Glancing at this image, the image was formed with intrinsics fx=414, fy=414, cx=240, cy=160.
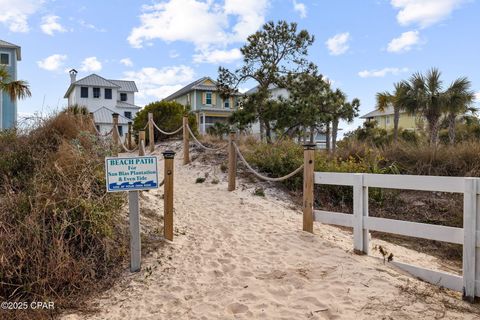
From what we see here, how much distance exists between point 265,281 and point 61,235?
7.59 feet

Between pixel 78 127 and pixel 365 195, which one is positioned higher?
pixel 78 127

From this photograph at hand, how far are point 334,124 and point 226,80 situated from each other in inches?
285

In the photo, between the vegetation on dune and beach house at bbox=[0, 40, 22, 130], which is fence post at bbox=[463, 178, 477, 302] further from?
beach house at bbox=[0, 40, 22, 130]

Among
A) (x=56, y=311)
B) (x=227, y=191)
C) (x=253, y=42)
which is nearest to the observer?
(x=56, y=311)

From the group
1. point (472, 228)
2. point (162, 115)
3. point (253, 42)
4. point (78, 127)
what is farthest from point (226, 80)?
point (472, 228)

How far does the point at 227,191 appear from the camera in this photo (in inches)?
364

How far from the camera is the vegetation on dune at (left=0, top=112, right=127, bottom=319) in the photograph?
4223 mm

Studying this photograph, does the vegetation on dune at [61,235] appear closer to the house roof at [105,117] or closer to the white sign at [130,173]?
the white sign at [130,173]

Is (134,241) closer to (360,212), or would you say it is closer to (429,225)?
(360,212)

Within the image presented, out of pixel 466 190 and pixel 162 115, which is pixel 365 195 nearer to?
pixel 466 190

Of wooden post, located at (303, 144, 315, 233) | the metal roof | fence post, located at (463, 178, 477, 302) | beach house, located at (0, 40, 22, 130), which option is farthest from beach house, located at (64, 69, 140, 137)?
fence post, located at (463, 178, 477, 302)

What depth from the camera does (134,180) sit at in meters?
4.83

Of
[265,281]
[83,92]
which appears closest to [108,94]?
[83,92]

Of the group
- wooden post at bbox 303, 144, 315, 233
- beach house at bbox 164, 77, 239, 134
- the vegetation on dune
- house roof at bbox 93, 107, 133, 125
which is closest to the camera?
the vegetation on dune
